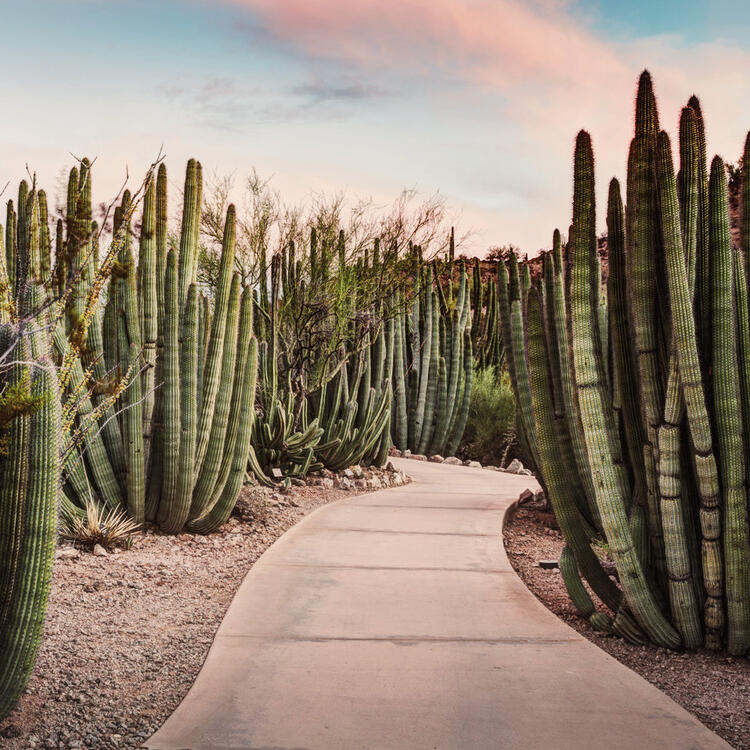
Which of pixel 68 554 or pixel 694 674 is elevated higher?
pixel 68 554

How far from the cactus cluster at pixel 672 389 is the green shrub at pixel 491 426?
1089 cm

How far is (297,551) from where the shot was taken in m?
6.30

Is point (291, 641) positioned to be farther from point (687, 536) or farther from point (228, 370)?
point (228, 370)

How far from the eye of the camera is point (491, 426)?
15609mm

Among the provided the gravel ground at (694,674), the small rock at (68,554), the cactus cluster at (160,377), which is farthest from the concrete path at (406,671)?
the small rock at (68,554)

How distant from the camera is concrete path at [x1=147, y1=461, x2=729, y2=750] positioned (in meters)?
3.12

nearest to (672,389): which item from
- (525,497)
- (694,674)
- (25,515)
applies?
(694,674)

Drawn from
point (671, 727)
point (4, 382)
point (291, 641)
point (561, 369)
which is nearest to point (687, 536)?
point (671, 727)

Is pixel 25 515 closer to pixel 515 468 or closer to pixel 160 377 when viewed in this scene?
pixel 160 377

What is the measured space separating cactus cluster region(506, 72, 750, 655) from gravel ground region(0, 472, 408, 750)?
2.17 m

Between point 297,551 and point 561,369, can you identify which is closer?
point 561,369

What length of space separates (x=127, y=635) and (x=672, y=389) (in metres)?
2.90

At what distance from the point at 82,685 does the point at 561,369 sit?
3340mm

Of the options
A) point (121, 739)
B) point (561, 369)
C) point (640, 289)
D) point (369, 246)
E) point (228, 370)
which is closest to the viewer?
point (121, 739)
